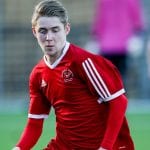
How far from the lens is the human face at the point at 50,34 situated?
659 cm

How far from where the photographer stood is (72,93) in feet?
22.0

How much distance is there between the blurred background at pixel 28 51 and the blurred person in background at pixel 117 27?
0.26m

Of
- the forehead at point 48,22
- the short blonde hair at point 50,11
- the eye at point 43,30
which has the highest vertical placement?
the short blonde hair at point 50,11

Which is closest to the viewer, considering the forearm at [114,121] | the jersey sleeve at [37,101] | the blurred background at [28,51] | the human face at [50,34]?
the forearm at [114,121]

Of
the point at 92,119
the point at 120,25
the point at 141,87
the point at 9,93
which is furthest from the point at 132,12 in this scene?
the point at 92,119

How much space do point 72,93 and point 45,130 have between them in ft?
16.2

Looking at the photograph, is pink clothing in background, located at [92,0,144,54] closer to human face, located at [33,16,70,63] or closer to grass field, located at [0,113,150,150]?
grass field, located at [0,113,150,150]

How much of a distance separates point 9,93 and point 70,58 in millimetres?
A: 8712

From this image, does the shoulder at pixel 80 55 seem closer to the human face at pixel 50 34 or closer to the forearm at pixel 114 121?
the human face at pixel 50 34

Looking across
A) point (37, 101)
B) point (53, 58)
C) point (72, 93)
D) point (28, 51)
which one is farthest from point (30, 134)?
point (28, 51)

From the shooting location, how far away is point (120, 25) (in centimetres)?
1336

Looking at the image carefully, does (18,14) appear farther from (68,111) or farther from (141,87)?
(68,111)

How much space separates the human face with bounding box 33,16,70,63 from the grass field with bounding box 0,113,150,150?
11.4ft

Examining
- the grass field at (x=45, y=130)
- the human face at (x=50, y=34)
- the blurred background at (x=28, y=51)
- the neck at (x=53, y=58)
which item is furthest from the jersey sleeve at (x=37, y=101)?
the blurred background at (x=28, y=51)
